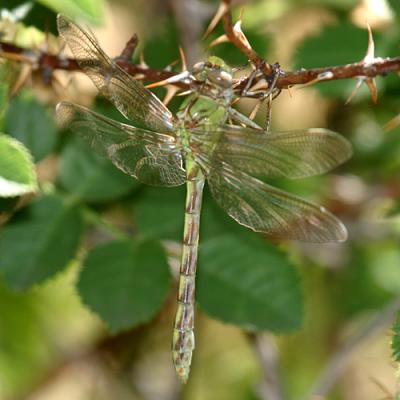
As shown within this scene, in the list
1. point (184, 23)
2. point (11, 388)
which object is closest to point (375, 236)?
point (184, 23)

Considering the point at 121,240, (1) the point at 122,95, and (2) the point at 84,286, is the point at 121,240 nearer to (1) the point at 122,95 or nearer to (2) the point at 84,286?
(2) the point at 84,286

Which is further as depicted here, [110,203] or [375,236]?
[375,236]

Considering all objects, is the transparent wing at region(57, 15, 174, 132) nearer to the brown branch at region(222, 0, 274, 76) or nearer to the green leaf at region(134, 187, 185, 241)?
the green leaf at region(134, 187, 185, 241)

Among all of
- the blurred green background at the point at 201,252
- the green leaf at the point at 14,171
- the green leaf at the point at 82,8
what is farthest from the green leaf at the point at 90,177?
the green leaf at the point at 14,171

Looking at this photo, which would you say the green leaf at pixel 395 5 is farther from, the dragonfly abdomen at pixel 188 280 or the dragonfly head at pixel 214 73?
the dragonfly abdomen at pixel 188 280

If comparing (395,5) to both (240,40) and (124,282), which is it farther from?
(124,282)

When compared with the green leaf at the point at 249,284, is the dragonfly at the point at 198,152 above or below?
above
